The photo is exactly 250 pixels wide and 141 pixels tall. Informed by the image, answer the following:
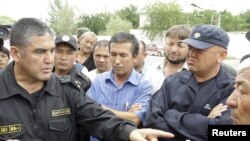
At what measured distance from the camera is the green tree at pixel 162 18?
119 ft

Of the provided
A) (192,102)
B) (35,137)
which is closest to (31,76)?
(35,137)

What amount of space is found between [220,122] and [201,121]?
0.13m

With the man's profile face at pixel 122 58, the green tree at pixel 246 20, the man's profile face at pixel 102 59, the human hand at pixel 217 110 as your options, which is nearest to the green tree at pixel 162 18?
the green tree at pixel 246 20

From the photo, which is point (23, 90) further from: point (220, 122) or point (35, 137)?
point (220, 122)

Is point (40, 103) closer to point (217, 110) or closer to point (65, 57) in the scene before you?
point (217, 110)

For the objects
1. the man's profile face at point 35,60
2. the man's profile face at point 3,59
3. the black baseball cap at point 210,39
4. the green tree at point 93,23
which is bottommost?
the green tree at point 93,23

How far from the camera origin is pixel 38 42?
2.49 metres

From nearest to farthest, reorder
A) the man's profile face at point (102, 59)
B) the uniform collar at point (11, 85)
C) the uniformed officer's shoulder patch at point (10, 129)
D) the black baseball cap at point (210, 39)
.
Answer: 1. the uniformed officer's shoulder patch at point (10, 129)
2. the uniform collar at point (11, 85)
3. the black baseball cap at point (210, 39)
4. the man's profile face at point (102, 59)

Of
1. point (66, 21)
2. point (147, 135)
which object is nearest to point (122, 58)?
point (147, 135)

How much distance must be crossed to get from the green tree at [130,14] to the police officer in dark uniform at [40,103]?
51652mm

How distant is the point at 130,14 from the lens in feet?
188

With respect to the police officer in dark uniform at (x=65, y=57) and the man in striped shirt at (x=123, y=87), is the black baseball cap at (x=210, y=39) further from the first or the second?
the police officer in dark uniform at (x=65, y=57)

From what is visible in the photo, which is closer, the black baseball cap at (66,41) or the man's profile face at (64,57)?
the man's profile face at (64,57)

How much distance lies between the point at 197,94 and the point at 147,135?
2.19 ft
